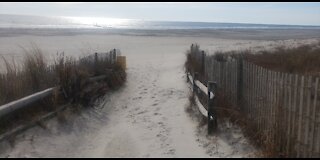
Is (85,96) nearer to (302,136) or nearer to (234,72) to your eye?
(234,72)

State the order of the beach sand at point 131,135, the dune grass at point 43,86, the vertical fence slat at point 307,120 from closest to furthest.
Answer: the vertical fence slat at point 307,120
the beach sand at point 131,135
the dune grass at point 43,86

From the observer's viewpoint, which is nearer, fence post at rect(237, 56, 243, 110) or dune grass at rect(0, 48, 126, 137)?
dune grass at rect(0, 48, 126, 137)

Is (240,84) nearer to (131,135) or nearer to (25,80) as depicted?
(131,135)

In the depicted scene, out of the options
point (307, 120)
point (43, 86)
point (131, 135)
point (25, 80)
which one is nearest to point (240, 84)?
point (131, 135)

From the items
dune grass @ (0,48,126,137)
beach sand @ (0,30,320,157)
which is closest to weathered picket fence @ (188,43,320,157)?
beach sand @ (0,30,320,157)

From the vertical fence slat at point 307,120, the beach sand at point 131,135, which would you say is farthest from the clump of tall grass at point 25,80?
the vertical fence slat at point 307,120

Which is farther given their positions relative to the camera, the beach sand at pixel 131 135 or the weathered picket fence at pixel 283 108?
the beach sand at pixel 131 135

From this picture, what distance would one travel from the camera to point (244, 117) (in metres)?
8.38

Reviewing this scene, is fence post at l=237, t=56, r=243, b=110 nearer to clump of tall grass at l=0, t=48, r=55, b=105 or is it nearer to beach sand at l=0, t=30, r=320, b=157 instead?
beach sand at l=0, t=30, r=320, b=157

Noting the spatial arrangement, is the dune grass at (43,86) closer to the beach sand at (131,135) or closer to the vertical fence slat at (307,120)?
the beach sand at (131,135)

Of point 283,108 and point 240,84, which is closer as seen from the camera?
point 283,108

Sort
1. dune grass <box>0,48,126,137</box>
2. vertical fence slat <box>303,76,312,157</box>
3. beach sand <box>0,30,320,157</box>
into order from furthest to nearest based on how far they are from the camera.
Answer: dune grass <box>0,48,126,137</box> → beach sand <box>0,30,320,157</box> → vertical fence slat <box>303,76,312,157</box>

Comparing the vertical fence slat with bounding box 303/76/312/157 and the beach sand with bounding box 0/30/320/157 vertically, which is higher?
the vertical fence slat with bounding box 303/76/312/157

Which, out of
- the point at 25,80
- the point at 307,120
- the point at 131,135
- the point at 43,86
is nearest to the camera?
the point at 307,120
